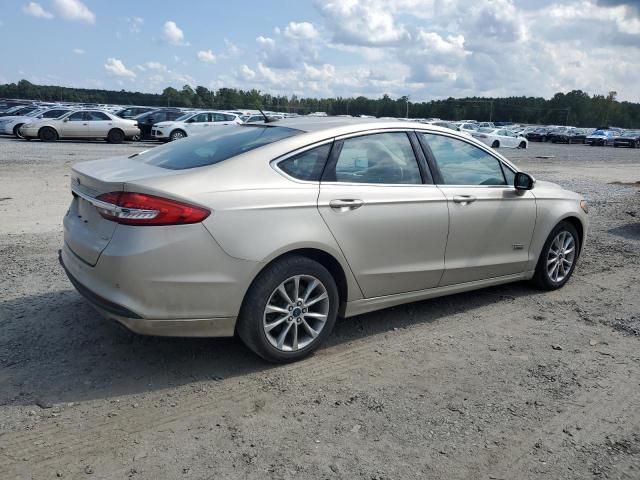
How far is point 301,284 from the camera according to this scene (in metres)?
3.90

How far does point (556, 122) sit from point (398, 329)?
9479 centimetres

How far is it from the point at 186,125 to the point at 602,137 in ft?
137

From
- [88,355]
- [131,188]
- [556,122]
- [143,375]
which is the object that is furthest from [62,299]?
[556,122]

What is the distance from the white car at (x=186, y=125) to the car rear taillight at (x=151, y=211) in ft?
77.7

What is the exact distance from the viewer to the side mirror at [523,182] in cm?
523

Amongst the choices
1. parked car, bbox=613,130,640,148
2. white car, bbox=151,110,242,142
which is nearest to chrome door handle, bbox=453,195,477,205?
white car, bbox=151,110,242,142

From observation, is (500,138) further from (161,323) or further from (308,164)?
(161,323)

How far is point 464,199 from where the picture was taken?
15.6ft

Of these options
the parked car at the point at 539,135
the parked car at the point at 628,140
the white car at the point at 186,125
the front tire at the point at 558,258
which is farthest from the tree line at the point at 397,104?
the front tire at the point at 558,258

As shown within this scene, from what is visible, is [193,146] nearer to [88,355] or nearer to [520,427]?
[88,355]

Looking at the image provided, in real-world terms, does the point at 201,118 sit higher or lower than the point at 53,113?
higher

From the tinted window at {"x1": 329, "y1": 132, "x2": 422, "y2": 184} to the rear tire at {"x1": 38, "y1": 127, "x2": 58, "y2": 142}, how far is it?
24.5 metres

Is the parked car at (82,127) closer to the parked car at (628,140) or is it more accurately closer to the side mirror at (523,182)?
the side mirror at (523,182)

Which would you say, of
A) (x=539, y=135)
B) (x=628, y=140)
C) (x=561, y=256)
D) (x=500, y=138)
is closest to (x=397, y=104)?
(x=539, y=135)
